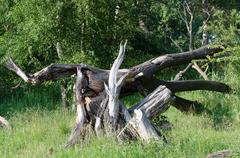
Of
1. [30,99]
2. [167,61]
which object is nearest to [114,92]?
[167,61]

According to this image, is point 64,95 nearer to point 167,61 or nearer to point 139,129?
point 167,61

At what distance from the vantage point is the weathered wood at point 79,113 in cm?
850

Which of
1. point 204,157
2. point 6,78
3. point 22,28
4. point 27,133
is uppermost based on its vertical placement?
point 22,28

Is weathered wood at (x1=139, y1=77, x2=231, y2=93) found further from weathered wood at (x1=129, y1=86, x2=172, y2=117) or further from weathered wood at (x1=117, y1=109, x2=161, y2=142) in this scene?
weathered wood at (x1=117, y1=109, x2=161, y2=142)

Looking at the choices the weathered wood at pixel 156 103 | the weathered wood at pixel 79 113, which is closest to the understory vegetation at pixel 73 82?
the weathered wood at pixel 79 113

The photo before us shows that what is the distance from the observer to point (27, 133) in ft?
32.3

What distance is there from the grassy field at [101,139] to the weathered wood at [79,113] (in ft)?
0.63

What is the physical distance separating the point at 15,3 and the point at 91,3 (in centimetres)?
254

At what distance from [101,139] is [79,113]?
81 cm

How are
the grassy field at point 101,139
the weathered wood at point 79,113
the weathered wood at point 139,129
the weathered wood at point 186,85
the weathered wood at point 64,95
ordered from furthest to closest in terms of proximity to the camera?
the weathered wood at point 64,95 < the weathered wood at point 186,85 < the weathered wood at point 79,113 < the weathered wood at point 139,129 < the grassy field at point 101,139

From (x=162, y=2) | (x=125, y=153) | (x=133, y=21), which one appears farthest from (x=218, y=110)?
(x=162, y=2)

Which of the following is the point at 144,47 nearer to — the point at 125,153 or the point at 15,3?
the point at 15,3

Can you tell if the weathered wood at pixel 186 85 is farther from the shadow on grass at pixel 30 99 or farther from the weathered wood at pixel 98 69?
the shadow on grass at pixel 30 99

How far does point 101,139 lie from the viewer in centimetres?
827
